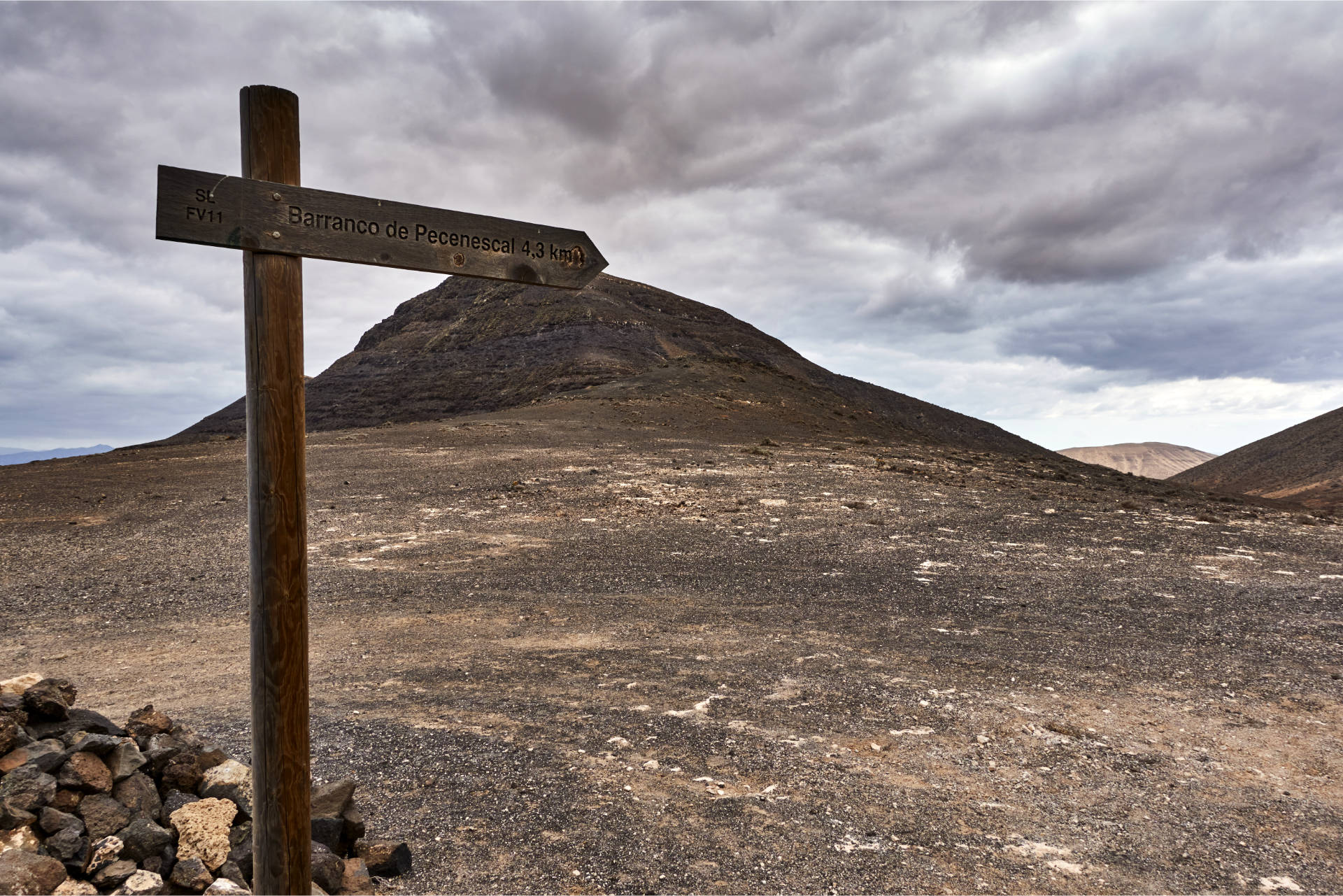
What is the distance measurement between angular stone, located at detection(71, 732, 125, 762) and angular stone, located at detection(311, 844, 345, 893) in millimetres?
1282

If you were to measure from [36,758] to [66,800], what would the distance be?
1.12 feet

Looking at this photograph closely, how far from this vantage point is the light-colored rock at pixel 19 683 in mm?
4387

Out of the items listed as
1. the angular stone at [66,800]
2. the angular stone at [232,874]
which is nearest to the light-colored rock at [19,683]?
the angular stone at [66,800]

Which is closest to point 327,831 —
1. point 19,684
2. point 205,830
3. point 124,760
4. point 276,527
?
point 205,830

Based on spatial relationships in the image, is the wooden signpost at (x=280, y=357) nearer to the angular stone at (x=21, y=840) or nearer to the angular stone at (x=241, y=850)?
the angular stone at (x=241, y=850)

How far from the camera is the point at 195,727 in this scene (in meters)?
5.94

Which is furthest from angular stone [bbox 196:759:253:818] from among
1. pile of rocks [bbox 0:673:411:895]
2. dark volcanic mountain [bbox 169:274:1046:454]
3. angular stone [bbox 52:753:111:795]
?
dark volcanic mountain [bbox 169:274:1046:454]

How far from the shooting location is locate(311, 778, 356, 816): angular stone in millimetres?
4102

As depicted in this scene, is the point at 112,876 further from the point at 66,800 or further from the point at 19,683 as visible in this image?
the point at 19,683

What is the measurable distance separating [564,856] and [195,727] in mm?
3680

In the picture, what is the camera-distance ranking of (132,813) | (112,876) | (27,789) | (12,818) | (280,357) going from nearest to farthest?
1. (280,357)
2. (112,876)
3. (12,818)
4. (27,789)
5. (132,813)

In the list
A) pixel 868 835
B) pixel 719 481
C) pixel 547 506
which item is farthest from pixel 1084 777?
pixel 719 481

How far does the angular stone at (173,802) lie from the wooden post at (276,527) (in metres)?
0.78

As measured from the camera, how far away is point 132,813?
3.72 metres
